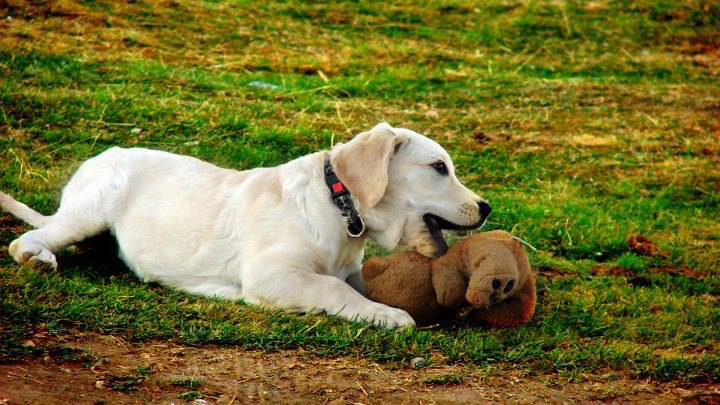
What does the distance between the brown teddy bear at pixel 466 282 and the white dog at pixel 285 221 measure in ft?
0.48

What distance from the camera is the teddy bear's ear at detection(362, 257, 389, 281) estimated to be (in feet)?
17.2

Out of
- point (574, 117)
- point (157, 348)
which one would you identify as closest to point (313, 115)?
point (574, 117)

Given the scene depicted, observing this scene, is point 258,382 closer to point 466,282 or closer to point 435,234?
point 466,282

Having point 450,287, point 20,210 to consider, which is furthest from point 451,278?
point 20,210

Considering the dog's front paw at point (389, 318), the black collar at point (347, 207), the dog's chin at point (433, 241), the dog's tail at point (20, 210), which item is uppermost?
the black collar at point (347, 207)

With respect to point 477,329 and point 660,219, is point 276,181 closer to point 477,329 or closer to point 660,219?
point 477,329

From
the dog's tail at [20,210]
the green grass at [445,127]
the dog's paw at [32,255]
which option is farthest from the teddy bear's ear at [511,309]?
the dog's tail at [20,210]

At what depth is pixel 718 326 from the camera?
18.7 feet

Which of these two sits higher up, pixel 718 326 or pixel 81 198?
pixel 81 198

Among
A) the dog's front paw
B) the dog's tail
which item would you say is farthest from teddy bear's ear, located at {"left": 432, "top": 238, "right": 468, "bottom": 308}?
the dog's tail

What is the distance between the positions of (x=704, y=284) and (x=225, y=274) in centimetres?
340

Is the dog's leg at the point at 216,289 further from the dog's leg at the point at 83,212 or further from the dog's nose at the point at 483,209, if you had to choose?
the dog's nose at the point at 483,209

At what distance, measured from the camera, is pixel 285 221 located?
17.1 feet

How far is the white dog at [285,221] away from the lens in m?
5.05
